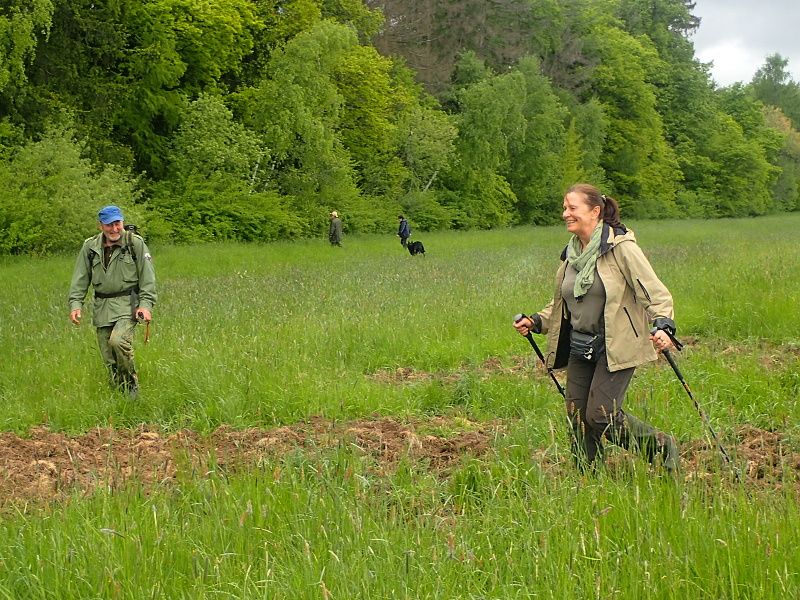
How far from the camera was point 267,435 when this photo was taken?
6648mm

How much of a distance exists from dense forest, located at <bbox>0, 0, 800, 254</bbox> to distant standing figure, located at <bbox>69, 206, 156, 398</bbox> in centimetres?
1729

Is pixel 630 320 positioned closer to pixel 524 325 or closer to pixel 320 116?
pixel 524 325

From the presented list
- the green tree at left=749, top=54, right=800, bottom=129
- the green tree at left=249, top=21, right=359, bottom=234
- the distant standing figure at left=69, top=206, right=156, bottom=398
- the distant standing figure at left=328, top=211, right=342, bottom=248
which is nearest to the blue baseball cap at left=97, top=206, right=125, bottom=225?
the distant standing figure at left=69, top=206, right=156, bottom=398

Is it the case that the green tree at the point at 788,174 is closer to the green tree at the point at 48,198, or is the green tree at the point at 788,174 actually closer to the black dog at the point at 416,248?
the black dog at the point at 416,248

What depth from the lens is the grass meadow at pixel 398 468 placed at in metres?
3.37

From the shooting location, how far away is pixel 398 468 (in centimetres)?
496

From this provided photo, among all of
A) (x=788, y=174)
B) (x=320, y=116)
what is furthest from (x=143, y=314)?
(x=788, y=174)

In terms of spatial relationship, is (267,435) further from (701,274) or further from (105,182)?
(105,182)

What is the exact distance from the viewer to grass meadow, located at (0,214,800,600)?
3371 mm

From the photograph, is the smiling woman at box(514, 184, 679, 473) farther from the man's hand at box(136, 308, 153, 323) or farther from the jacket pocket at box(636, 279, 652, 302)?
the man's hand at box(136, 308, 153, 323)

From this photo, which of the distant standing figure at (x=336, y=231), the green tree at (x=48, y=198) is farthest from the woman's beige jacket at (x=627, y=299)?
the distant standing figure at (x=336, y=231)

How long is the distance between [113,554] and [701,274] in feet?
46.5

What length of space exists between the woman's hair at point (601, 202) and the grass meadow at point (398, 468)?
119 cm

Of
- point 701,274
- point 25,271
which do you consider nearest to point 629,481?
point 701,274
